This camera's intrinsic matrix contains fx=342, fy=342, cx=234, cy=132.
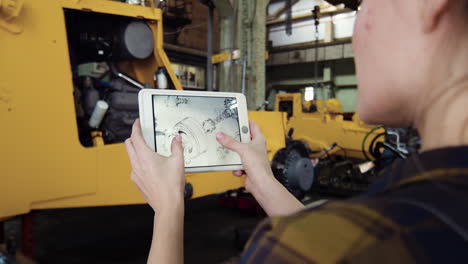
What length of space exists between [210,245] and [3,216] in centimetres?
195

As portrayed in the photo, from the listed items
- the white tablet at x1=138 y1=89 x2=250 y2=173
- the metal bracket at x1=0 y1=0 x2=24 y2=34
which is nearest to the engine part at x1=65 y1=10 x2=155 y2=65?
the metal bracket at x1=0 y1=0 x2=24 y2=34

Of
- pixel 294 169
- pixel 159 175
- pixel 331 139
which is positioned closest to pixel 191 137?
pixel 159 175

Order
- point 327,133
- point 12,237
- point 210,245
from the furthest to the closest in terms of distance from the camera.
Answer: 1. point 327,133
2. point 210,245
3. point 12,237

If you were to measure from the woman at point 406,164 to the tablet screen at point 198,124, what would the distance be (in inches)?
32.6

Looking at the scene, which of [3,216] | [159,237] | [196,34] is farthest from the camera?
[196,34]

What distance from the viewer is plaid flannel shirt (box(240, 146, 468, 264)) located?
0.32 m

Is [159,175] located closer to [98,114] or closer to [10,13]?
[10,13]

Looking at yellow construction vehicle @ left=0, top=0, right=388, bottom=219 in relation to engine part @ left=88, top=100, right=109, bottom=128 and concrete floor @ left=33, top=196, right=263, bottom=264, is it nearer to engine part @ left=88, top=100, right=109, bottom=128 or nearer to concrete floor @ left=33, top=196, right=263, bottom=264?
engine part @ left=88, top=100, right=109, bottom=128

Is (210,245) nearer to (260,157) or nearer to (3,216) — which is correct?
(3,216)

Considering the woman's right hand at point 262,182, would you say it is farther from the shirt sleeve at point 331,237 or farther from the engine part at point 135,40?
the engine part at point 135,40

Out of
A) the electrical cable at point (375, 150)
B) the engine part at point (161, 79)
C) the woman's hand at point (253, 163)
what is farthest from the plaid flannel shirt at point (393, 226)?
the electrical cable at point (375, 150)

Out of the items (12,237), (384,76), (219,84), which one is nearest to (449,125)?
(384,76)

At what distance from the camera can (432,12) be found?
428 millimetres

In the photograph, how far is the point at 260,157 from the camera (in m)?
1.15
